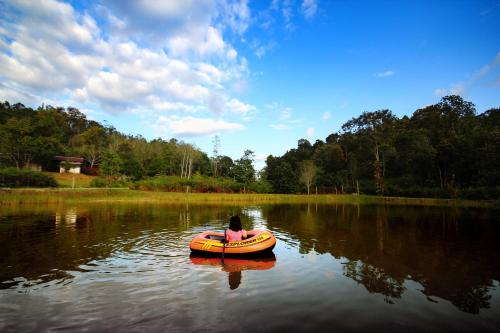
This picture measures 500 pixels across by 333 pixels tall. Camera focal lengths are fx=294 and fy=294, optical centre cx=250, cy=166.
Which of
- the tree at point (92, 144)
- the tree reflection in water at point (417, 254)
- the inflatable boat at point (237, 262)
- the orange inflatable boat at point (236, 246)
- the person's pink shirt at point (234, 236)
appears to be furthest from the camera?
the tree at point (92, 144)

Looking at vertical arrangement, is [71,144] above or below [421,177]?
above

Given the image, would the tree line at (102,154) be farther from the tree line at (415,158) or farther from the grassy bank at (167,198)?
the tree line at (415,158)

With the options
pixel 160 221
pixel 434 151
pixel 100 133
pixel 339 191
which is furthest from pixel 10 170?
pixel 434 151

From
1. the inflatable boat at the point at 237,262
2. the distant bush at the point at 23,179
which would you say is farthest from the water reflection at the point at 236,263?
the distant bush at the point at 23,179

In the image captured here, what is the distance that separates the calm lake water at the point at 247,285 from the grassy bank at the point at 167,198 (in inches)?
813

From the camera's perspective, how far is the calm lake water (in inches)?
249

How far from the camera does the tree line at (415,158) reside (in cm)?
4384

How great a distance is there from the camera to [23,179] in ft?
134

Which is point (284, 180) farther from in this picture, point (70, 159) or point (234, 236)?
point (234, 236)

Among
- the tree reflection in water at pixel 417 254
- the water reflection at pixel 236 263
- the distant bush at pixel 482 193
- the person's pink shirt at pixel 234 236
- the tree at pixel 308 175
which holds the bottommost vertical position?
the water reflection at pixel 236 263

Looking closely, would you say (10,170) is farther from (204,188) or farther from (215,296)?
(215,296)

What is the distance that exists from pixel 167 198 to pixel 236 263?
31.3 meters

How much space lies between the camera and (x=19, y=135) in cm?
5884

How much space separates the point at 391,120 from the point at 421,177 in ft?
56.8
